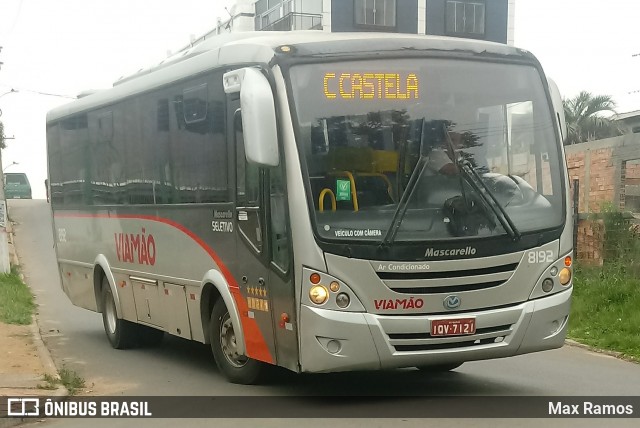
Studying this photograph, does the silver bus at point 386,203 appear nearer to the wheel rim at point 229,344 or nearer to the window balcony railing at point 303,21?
the wheel rim at point 229,344

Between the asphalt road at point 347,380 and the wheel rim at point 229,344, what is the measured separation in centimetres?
26

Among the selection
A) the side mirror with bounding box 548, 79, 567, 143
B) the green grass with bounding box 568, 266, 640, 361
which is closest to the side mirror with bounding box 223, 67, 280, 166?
the side mirror with bounding box 548, 79, 567, 143

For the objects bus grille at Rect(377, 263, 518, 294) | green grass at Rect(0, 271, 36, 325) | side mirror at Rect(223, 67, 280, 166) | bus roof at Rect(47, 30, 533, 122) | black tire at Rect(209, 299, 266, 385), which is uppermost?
bus roof at Rect(47, 30, 533, 122)

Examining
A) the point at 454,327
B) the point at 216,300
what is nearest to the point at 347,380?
the point at 216,300

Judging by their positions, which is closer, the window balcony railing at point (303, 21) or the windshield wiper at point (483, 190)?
the windshield wiper at point (483, 190)

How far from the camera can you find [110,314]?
14336mm

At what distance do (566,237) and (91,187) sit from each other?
25.4 ft

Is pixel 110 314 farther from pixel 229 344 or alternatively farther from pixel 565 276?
pixel 565 276

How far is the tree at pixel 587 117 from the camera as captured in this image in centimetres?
4147

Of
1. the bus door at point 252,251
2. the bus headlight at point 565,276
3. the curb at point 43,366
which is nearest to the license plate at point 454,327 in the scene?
the bus headlight at point 565,276

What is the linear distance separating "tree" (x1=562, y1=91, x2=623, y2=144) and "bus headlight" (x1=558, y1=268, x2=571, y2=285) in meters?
32.9

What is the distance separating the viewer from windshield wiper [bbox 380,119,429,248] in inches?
335

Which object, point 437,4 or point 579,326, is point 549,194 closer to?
point 579,326

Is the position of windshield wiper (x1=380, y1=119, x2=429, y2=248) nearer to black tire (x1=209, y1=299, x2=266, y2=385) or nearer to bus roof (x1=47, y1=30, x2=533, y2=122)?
bus roof (x1=47, y1=30, x2=533, y2=122)
